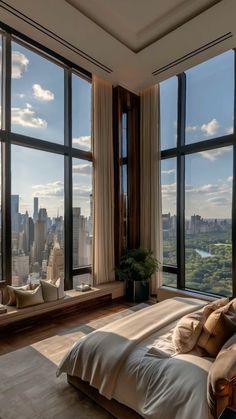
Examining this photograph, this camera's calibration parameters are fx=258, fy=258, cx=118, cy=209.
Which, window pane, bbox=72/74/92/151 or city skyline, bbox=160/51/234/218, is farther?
window pane, bbox=72/74/92/151

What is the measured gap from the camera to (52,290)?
3764 millimetres

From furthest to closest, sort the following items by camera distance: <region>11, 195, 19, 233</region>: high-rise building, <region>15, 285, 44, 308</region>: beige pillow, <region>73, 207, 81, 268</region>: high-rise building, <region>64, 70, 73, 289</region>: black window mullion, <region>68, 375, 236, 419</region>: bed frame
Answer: <region>73, 207, 81, 268</region>: high-rise building → <region>64, 70, 73, 289</region>: black window mullion → <region>11, 195, 19, 233</region>: high-rise building → <region>15, 285, 44, 308</region>: beige pillow → <region>68, 375, 236, 419</region>: bed frame

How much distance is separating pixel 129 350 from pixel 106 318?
1.93 m

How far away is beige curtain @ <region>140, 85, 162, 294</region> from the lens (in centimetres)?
485

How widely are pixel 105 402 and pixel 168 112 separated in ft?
14.9

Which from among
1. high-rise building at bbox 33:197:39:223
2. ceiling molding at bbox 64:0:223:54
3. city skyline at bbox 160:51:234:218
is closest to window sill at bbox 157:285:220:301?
city skyline at bbox 160:51:234:218

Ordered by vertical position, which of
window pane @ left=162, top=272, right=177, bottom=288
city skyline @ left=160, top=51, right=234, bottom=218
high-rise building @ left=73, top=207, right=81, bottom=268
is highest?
city skyline @ left=160, top=51, right=234, bottom=218

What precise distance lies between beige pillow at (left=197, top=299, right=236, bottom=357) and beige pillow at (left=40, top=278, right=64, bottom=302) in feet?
8.10

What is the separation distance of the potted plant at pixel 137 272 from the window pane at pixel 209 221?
26.8 inches

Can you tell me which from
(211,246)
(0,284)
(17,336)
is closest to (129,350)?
(17,336)

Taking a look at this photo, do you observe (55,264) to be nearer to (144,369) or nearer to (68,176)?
(68,176)

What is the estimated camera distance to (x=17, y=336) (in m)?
3.19

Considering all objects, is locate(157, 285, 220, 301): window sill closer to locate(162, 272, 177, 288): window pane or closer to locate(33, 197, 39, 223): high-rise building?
locate(162, 272, 177, 288): window pane

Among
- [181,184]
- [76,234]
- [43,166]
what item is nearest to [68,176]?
[43,166]
